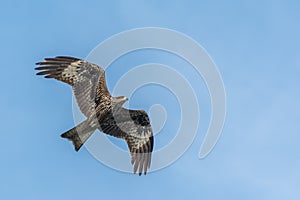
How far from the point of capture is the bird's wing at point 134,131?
16469 mm

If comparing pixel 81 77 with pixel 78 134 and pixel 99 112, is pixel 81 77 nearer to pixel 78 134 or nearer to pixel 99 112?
pixel 99 112

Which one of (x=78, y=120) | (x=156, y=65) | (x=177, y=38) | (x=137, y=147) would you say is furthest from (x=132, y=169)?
(x=177, y=38)

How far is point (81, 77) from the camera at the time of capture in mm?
17516

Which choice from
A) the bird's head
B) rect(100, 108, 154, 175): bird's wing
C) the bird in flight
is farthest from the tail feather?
the bird's head

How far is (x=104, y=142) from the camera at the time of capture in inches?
647

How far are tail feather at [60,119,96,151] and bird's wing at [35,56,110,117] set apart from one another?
1.05 metres

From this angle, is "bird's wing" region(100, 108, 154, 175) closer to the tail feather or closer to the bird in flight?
the bird in flight

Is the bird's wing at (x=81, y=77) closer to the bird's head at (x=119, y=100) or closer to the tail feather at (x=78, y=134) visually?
the bird's head at (x=119, y=100)

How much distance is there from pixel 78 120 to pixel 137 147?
2013 mm

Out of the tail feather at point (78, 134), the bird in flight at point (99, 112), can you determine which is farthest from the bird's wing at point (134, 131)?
the tail feather at point (78, 134)

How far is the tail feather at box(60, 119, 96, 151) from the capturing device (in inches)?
618

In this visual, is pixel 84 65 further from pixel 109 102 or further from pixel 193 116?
pixel 193 116

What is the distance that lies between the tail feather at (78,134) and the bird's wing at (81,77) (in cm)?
105

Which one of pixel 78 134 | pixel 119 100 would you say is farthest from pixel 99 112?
pixel 78 134
